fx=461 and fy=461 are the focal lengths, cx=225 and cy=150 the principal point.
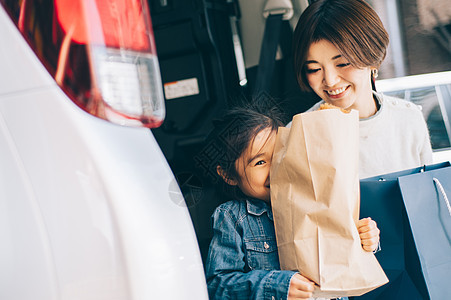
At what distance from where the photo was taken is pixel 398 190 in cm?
131

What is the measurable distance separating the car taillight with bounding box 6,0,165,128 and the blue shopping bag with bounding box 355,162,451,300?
794 mm

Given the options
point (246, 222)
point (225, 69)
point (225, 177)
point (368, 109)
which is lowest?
point (246, 222)

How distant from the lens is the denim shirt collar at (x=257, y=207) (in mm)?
1387

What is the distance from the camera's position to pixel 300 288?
116 centimetres

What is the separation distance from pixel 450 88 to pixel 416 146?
269 millimetres

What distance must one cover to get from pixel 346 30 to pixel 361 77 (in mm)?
174

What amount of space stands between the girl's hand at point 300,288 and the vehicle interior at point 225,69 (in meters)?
0.62

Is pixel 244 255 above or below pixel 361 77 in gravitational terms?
below

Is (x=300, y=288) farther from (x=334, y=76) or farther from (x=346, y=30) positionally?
(x=346, y=30)

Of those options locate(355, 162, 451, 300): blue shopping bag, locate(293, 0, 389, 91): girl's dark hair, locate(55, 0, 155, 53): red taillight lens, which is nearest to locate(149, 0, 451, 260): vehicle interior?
locate(293, 0, 389, 91): girl's dark hair

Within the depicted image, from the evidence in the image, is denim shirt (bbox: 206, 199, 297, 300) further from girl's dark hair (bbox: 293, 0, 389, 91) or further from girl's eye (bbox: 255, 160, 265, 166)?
girl's dark hair (bbox: 293, 0, 389, 91)

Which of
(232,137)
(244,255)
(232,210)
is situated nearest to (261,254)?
(244,255)

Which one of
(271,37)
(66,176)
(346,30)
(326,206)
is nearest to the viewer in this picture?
(66,176)

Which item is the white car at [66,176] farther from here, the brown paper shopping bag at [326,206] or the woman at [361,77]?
the woman at [361,77]
